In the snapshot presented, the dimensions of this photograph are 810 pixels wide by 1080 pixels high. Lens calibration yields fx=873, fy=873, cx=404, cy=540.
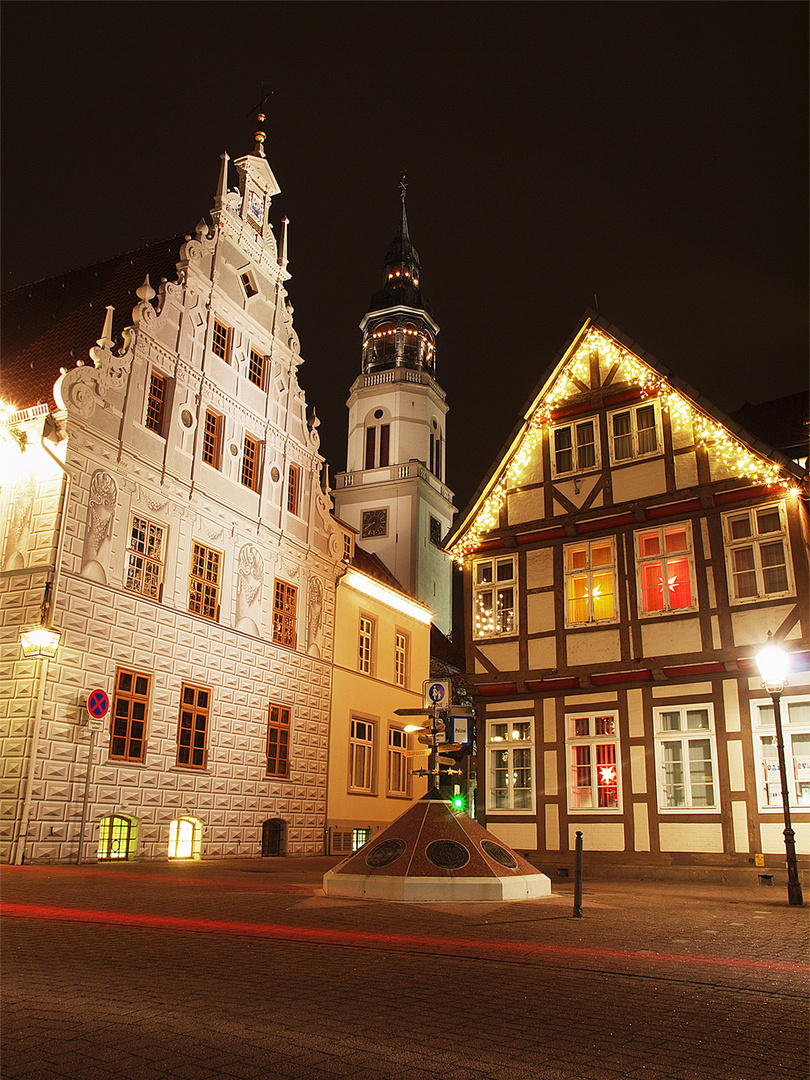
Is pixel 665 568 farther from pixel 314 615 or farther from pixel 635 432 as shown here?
pixel 314 615

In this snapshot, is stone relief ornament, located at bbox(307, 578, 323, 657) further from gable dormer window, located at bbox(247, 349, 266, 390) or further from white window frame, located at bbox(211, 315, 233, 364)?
white window frame, located at bbox(211, 315, 233, 364)

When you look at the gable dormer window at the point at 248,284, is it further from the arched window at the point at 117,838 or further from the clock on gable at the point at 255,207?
the arched window at the point at 117,838

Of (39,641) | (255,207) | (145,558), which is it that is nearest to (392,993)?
(39,641)

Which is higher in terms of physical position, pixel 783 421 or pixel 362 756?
pixel 783 421

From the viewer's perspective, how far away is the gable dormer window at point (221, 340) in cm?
2556

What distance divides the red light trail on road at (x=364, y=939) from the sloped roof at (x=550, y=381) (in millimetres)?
13278

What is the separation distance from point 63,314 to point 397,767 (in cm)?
1930

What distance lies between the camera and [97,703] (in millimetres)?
17703

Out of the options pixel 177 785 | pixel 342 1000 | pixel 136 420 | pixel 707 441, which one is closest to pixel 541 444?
pixel 707 441

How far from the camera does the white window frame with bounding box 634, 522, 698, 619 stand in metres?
18.9

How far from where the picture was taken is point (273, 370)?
28.0m

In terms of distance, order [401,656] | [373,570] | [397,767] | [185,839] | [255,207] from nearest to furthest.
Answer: [185,839]
[255,207]
[397,767]
[401,656]
[373,570]

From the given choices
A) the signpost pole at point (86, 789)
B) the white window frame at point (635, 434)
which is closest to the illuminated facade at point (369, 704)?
the signpost pole at point (86, 789)

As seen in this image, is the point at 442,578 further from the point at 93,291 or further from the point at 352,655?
the point at 93,291
